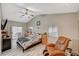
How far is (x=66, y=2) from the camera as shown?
7.80 ft

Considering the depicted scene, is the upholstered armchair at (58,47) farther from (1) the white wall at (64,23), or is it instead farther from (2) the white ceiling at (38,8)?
(2) the white ceiling at (38,8)

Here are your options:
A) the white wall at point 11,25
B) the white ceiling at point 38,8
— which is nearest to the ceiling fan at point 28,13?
the white ceiling at point 38,8

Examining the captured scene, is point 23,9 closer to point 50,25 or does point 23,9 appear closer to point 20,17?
point 20,17

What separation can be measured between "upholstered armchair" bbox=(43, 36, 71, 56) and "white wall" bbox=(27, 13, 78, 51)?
94 millimetres

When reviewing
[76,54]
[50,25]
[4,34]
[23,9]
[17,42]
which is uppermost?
[23,9]

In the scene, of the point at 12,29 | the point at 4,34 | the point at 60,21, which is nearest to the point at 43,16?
the point at 60,21

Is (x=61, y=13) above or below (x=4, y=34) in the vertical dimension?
above

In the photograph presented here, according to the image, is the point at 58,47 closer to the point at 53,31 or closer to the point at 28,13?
the point at 53,31

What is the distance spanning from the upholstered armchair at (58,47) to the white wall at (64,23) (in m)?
0.09

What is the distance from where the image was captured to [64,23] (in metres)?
2.44

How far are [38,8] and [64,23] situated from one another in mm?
619

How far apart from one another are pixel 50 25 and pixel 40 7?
429mm

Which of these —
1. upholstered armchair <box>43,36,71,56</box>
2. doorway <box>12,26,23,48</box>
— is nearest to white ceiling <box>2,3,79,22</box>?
doorway <box>12,26,23,48</box>

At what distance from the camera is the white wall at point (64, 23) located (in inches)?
94.6
